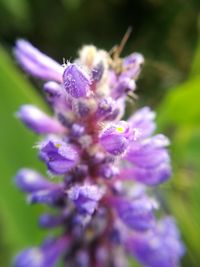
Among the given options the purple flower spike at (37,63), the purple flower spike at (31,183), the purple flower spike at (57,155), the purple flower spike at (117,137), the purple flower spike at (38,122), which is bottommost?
the purple flower spike at (57,155)

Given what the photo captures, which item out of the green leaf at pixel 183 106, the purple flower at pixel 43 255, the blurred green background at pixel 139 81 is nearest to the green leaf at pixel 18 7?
the blurred green background at pixel 139 81

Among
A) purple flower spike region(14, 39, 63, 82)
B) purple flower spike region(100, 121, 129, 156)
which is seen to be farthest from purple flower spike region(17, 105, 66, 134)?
purple flower spike region(100, 121, 129, 156)

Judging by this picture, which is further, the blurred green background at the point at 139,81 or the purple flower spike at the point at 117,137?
the blurred green background at the point at 139,81

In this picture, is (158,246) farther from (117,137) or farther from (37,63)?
(37,63)

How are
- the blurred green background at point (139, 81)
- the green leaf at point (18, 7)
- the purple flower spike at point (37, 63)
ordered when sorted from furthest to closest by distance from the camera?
the green leaf at point (18, 7) → the blurred green background at point (139, 81) → the purple flower spike at point (37, 63)

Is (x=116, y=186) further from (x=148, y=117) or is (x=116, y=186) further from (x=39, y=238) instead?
(x=39, y=238)

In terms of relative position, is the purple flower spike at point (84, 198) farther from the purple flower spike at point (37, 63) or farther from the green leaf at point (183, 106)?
the green leaf at point (183, 106)

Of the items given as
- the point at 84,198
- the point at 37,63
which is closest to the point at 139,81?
the point at 37,63

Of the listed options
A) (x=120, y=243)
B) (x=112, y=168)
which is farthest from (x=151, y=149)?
(x=120, y=243)
